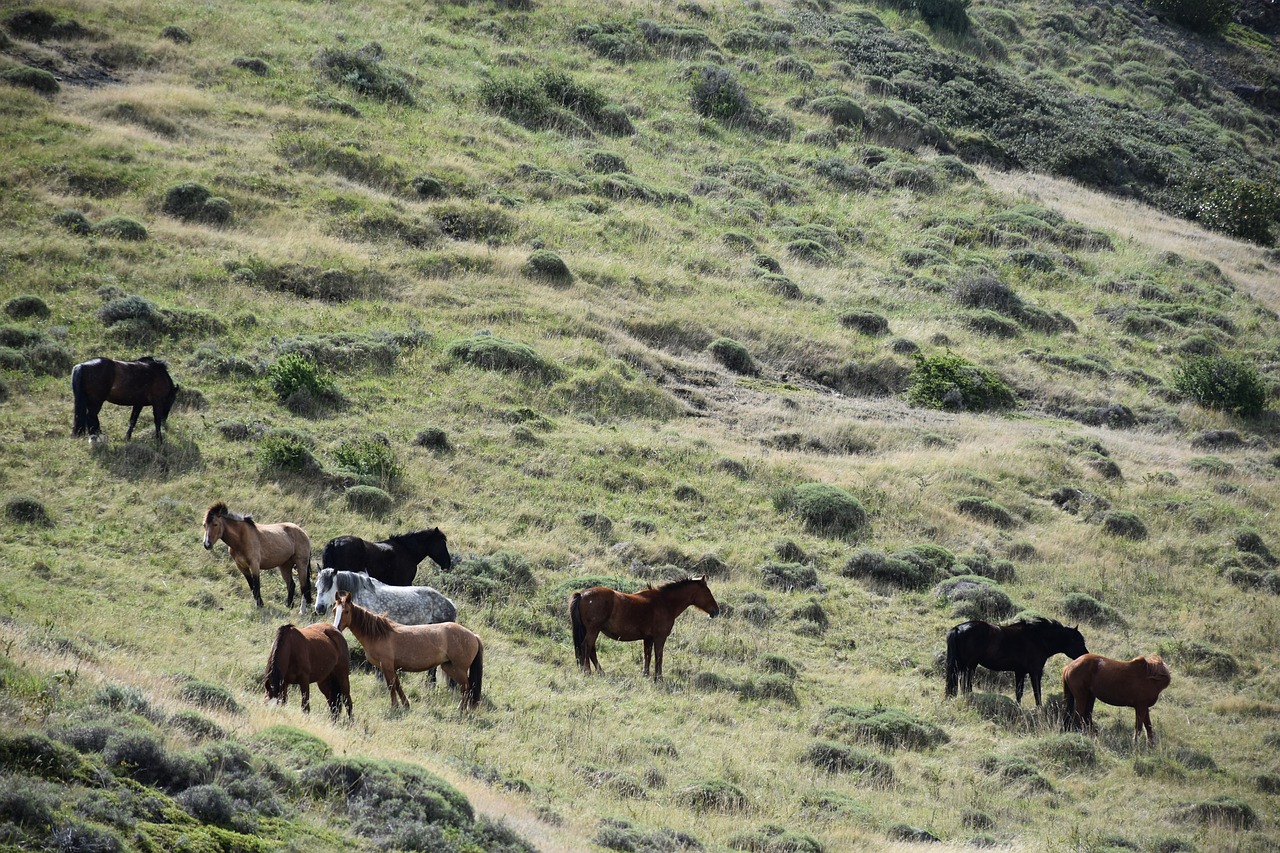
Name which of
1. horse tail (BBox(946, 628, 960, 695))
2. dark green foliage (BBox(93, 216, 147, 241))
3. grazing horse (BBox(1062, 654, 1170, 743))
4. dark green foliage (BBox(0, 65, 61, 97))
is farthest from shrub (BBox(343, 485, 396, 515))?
dark green foliage (BBox(0, 65, 61, 97))

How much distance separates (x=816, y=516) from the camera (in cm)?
2420

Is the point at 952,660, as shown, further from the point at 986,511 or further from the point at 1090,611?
the point at 986,511

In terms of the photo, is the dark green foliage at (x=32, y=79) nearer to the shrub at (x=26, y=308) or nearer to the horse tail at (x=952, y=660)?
the shrub at (x=26, y=308)

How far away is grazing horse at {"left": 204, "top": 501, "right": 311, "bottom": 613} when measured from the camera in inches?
639

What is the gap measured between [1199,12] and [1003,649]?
246ft

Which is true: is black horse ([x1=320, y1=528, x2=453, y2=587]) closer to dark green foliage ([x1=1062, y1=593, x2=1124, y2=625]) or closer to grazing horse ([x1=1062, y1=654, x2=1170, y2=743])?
grazing horse ([x1=1062, y1=654, x2=1170, y2=743])

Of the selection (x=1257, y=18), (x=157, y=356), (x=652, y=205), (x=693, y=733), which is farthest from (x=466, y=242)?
(x=1257, y=18)

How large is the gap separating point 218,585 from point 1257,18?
91.4 m

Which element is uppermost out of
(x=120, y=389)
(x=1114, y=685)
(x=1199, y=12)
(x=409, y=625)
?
(x=1199, y=12)

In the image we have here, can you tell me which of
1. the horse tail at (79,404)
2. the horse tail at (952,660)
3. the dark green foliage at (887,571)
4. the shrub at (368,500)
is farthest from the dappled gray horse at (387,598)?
the dark green foliage at (887,571)

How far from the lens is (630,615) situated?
17031 millimetres

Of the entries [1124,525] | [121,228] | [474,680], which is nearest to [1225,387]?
[1124,525]

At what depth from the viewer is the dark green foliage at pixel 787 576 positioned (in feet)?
70.2

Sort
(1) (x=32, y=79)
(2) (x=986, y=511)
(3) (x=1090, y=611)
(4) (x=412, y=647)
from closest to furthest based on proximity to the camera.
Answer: (4) (x=412, y=647), (3) (x=1090, y=611), (2) (x=986, y=511), (1) (x=32, y=79)
